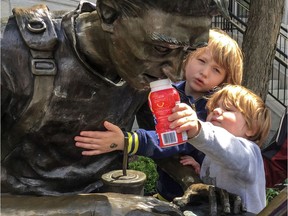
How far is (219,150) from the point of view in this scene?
2152 millimetres

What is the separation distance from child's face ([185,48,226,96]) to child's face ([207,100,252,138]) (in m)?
0.27

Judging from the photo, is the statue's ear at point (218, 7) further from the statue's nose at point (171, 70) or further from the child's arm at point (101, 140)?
the child's arm at point (101, 140)

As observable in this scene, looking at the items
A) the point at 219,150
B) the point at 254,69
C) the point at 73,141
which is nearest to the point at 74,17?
the point at 73,141

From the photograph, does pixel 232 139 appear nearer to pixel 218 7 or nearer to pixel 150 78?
pixel 150 78

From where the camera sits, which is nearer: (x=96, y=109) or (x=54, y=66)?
(x=54, y=66)

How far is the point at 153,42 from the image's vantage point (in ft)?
5.33

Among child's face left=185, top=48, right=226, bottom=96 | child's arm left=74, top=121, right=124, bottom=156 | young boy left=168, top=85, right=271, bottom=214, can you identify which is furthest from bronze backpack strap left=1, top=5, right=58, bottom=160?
child's face left=185, top=48, right=226, bottom=96

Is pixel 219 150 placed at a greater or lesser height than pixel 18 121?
lesser

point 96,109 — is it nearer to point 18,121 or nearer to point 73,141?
point 73,141

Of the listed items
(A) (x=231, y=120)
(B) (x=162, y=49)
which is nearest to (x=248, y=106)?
(A) (x=231, y=120)

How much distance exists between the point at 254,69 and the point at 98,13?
443 cm

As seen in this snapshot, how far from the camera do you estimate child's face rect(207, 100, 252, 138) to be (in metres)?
2.48

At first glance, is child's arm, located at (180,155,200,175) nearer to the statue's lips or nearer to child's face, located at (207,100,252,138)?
child's face, located at (207,100,252,138)

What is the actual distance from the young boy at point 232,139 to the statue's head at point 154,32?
0.62ft
